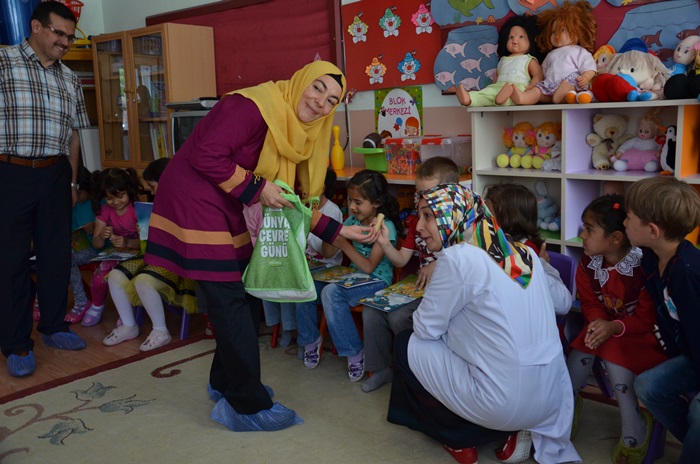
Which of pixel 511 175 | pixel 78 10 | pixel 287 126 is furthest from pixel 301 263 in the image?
pixel 78 10

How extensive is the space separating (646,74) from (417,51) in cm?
131

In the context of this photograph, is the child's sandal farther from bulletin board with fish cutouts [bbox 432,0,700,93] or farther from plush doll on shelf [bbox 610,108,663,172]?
plush doll on shelf [bbox 610,108,663,172]

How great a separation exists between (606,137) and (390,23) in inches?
54.8

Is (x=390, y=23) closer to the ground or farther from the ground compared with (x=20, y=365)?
farther from the ground

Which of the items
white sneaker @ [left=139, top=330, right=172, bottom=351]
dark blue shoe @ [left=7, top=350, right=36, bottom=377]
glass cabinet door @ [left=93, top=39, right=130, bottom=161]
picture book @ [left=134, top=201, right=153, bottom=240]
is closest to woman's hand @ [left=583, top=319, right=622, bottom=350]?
white sneaker @ [left=139, top=330, right=172, bottom=351]

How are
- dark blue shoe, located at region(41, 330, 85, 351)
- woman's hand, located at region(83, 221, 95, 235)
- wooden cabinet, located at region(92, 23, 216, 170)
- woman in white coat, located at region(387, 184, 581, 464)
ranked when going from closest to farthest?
woman in white coat, located at region(387, 184, 581, 464) < dark blue shoe, located at region(41, 330, 85, 351) < woman's hand, located at region(83, 221, 95, 235) < wooden cabinet, located at region(92, 23, 216, 170)

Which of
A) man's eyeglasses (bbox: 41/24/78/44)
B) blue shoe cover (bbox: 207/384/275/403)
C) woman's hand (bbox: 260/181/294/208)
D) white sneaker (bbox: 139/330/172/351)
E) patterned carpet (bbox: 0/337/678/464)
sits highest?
man's eyeglasses (bbox: 41/24/78/44)

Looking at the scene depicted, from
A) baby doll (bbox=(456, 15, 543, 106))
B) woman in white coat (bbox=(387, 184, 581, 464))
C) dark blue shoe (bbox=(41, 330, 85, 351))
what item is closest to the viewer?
woman in white coat (bbox=(387, 184, 581, 464))

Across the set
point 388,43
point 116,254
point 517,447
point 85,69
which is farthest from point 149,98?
point 517,447

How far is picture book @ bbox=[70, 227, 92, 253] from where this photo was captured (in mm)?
4082

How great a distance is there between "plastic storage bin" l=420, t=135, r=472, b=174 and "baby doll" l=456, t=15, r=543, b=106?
0.37 m

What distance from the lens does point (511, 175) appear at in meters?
2.96

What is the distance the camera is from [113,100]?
17.6 ft

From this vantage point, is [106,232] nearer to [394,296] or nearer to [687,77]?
[394,296]
